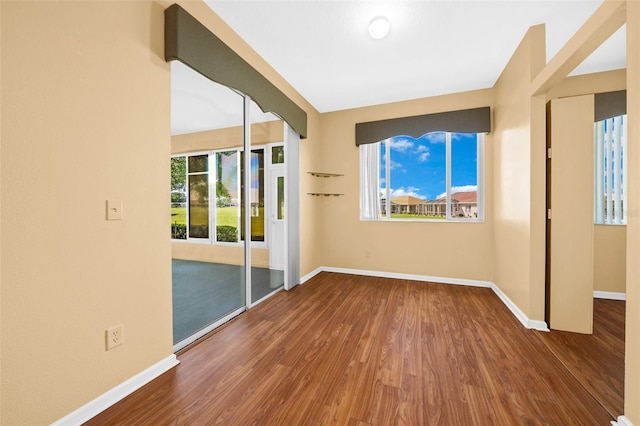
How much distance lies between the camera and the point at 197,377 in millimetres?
1682

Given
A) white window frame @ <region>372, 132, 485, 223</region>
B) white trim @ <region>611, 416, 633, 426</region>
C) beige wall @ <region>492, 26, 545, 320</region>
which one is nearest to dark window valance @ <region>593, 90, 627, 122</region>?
beige wall @ <region>492, 26, 545, 320</region>

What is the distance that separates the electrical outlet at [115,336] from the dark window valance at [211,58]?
1.81 meters

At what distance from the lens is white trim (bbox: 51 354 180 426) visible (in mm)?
1290

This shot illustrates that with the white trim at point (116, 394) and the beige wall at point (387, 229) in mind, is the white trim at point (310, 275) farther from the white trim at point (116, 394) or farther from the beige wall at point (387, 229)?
the white trim at point (116, 394)

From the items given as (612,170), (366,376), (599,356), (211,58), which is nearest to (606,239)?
(612,170)

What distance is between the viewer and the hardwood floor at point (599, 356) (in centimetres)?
152

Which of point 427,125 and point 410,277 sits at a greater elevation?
point 427,125

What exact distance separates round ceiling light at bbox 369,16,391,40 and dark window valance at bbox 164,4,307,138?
1.24 m

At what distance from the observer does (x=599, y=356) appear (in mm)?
1890

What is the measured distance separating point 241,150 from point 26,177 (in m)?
1.78

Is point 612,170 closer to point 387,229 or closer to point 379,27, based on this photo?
point 387,229

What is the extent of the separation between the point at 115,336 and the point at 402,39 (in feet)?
11.2

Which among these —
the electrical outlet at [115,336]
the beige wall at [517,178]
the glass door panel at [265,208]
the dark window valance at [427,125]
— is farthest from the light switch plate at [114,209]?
the dark window valance at [427,125]

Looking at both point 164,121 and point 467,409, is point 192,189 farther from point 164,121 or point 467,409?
point 467,409
